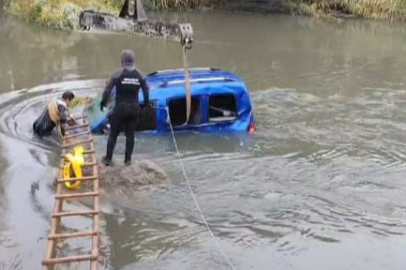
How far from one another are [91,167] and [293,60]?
11.7m

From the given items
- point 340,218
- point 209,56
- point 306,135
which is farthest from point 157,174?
point 209,56

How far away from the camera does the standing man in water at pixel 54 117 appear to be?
12.3 metres

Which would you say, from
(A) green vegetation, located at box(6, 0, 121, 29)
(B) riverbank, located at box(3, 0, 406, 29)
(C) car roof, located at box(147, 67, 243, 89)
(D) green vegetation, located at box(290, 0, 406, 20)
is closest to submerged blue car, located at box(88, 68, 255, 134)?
(C) car roof, located at box(147, 67, 243, 89)

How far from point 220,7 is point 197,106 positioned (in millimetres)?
20234

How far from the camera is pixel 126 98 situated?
10750 millimetres

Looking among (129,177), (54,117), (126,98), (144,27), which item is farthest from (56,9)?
(129,177)

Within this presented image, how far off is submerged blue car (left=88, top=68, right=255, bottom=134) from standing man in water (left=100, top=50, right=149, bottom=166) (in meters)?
1.66

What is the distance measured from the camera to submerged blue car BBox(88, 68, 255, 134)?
12.9 metres

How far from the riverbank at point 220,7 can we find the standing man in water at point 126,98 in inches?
582

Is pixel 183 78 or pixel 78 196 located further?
pixel 183 78

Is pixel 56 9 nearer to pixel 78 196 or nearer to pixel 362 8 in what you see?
pixel 362 8

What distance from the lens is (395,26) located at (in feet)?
95.6

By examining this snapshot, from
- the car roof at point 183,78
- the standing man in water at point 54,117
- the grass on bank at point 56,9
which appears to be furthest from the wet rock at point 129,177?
the grass on bank at point 56,9

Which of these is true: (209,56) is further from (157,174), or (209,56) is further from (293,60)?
(157,174)
